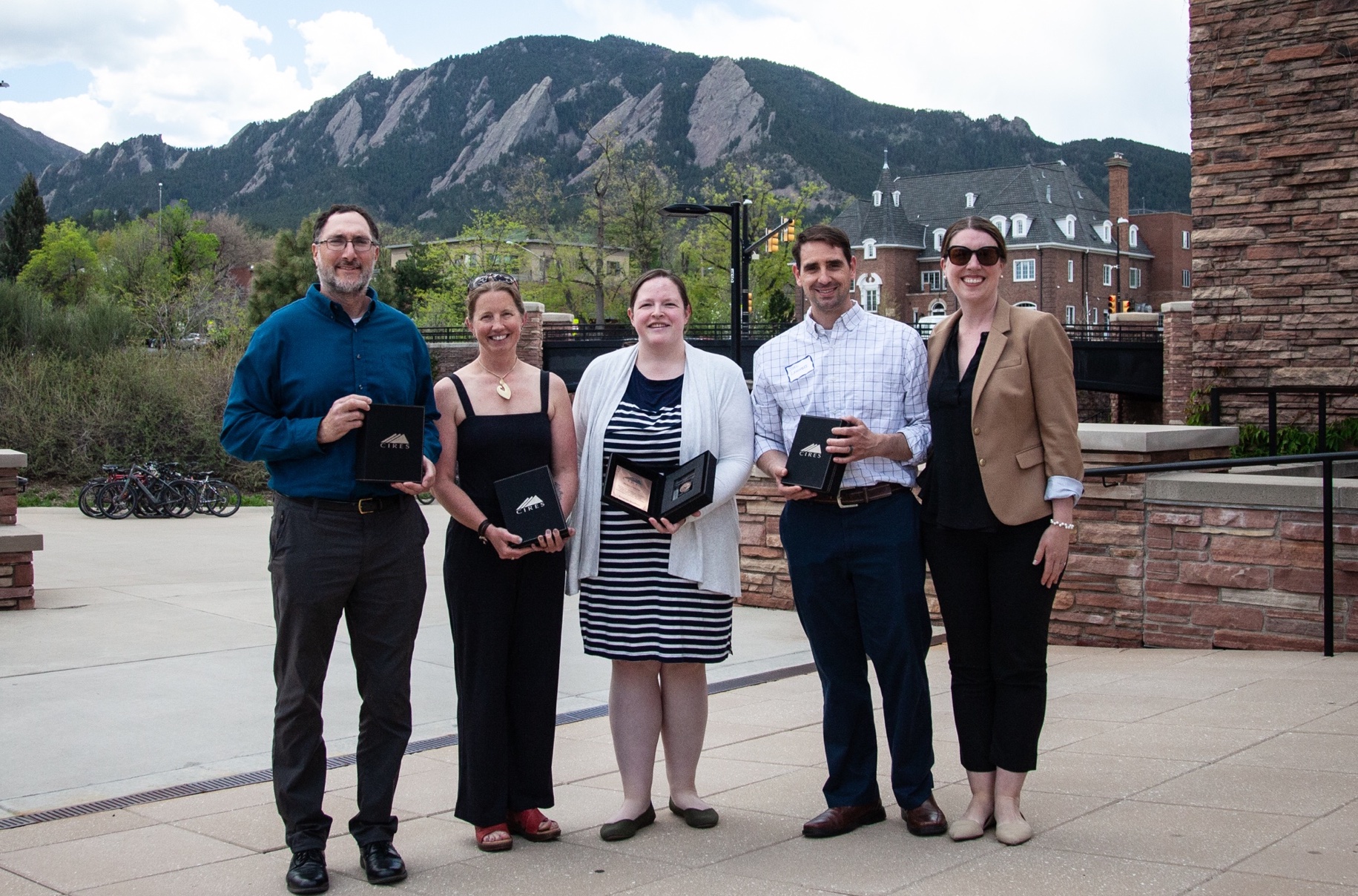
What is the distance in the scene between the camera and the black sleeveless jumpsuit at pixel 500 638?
12.9 feet

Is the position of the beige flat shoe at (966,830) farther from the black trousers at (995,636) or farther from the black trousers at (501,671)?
the black trousers at (501,671)

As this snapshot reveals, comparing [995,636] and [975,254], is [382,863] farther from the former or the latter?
[975,254]

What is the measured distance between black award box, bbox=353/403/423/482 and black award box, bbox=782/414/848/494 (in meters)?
1.14

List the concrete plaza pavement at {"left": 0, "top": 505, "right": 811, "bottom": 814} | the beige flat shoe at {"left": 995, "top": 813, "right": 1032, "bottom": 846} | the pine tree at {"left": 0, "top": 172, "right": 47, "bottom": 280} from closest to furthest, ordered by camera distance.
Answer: the beige flat shoe at {"left": 995, "top": 813, "right": 1032, "bottom": 846}, the concrete plaza pavement at {"left": 0, "top": 505, "right": 811, "bottom": 814}, the pine tree at {"left": 0, "top": 172, "right": 47, "bottom": 280}

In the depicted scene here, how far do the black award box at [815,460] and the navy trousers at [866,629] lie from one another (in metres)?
0.19

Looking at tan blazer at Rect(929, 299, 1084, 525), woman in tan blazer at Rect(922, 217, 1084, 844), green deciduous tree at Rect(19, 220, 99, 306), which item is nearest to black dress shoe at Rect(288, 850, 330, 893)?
woman in tan blazer at Rect(922, 217, 1084, 844)

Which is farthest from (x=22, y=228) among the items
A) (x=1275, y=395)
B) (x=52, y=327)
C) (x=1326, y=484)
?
(x=1326, y=484)

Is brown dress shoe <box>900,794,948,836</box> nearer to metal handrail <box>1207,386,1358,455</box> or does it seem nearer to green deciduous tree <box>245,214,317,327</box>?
metal handrail <box>1207,386,1358,455</box>

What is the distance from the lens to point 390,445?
3586 mm

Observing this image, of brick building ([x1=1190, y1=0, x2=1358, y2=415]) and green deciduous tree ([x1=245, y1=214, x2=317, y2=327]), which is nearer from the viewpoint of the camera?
brick building ([x1=1190, y1=0, x2=1358, y2=415])

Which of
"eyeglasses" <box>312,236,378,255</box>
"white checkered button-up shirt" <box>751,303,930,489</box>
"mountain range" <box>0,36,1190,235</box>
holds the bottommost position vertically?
"white checkered button-up shirt" <box>751,303,930,489</box>

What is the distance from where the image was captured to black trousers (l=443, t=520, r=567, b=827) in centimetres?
394

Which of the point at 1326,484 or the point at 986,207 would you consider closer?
the point at 1326,484

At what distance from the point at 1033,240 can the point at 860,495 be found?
82666 millimetres
